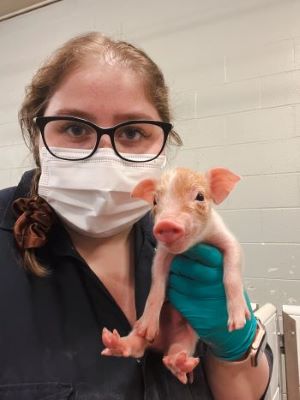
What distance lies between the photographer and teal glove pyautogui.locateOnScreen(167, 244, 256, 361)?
2.82 feet

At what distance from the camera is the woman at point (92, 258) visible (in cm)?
83

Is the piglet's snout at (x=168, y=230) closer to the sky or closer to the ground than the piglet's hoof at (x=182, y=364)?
closer to the sky

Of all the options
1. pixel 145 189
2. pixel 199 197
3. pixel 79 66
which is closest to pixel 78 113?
pixel 79 66

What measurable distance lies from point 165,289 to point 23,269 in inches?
12.8

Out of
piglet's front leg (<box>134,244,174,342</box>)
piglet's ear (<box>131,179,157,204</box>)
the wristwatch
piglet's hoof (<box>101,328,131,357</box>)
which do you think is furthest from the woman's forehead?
the wristwatch

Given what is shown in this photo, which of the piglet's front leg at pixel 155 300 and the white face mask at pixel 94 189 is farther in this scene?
the white face mask at pixel 94 189

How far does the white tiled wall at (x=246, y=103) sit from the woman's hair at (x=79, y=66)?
4.08ft

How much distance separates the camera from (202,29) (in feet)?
8.23

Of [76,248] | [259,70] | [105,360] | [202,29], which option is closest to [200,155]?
[259,70]

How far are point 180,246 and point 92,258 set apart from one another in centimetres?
34

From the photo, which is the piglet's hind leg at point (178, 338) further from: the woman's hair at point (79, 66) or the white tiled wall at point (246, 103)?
the white tiled wall at point (246, 103)

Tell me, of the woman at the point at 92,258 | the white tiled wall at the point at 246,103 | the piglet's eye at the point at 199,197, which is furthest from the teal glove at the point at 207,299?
the white tiled wall at the point at 246,103

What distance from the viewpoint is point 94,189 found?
0.95m

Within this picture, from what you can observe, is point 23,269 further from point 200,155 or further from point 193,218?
point 200,155
